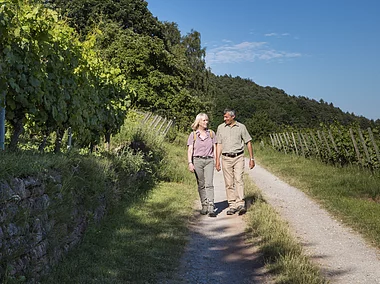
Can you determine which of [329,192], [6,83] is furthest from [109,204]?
[329,192]

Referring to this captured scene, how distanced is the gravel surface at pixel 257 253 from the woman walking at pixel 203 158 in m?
0.46

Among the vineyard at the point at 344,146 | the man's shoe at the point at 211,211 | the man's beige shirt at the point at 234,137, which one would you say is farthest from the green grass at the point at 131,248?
the vineyard at the point at 344,146

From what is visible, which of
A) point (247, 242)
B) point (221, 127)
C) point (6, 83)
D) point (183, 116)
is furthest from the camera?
point (183, 116)

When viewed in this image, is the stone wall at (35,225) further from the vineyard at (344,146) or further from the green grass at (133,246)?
the vineyard at (344,146)

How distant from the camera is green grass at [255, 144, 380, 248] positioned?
23.0ft

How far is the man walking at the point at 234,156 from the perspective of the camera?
7.89 meters

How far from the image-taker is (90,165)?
614cm

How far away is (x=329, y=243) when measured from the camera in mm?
6137

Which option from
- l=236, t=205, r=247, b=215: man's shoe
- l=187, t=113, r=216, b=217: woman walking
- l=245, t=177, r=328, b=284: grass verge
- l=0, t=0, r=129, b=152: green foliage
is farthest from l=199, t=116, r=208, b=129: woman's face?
l=0, t=0, r=129, b=152: green foliage

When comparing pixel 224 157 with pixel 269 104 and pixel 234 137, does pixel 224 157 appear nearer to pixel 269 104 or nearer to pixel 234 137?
pixel 234 137

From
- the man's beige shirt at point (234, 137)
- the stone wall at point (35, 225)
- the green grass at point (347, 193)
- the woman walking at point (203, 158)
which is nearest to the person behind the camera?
the stone wall at point (35, 225)

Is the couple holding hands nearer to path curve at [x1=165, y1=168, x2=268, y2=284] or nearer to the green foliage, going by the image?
path curve at [x1=165, y1=168, x2=268, y2=284]

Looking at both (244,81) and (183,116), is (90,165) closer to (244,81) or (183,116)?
(183,116)

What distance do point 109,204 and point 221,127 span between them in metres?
2.78
